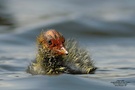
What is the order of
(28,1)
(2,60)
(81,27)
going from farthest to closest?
(28,1) → (81,27) → (2,60)

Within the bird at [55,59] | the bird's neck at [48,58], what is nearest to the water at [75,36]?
the bird at [55,59]

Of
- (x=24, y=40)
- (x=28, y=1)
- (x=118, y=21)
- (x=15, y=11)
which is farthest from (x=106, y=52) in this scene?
(x=28, y=1)

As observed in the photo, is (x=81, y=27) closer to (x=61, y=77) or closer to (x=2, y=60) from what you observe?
(x=2, y=60)

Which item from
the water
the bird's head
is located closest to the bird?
the bird's head

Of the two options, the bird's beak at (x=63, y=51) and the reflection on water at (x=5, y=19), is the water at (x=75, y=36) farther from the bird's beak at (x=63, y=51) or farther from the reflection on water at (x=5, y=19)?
the bird's beak at (x=63, y=51)

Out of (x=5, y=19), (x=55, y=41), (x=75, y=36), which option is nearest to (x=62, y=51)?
(x=55, y=41)

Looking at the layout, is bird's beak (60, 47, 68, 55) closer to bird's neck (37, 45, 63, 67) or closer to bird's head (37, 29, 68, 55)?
bird's head (37, 29, 68, 55)
